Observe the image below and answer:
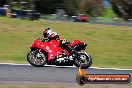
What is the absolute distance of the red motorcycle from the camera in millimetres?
15305

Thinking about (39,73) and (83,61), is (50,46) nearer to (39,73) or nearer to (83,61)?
(83,61)

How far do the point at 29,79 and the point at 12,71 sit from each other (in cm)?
142

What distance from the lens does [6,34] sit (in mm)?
25141

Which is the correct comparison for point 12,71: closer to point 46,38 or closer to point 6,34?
point 46,38

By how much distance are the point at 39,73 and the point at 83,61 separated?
2.00 meters

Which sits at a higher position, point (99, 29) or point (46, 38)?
point (46, 38)

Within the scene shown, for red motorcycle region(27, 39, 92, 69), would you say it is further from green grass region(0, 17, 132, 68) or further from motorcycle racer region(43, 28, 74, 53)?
green grass region(0, 17, 132, 68)

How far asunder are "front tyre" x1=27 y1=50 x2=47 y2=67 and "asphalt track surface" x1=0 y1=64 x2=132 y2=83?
184 millimetres

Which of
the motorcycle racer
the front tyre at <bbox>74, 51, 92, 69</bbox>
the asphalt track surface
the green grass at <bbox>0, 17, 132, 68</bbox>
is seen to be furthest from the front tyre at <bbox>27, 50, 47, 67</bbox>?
the green grass at <bbox>0, 17, 132, 68</bbox>

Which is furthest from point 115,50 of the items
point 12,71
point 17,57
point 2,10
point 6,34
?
point 2,10

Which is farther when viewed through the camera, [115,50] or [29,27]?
[29,27]

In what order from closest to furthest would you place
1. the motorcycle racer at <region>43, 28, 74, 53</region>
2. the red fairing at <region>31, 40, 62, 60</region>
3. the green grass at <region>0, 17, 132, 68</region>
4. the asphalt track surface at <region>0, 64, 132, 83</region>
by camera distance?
the asphalt track surface at <region>0, 64, 132, 83</region>
the motorcycle racer at <region>43, 28, 74, 53</region>
the red fairing at <region>31, 40, 62, 60</region>
the green grass at <region>0, 17, 132, 68</region>

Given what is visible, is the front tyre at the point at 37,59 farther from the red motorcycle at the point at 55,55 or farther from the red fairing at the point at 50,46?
the red fairing at the point at 50,46

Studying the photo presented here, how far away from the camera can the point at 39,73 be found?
46.1ft
